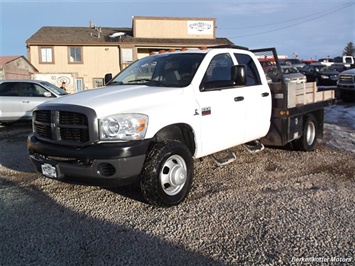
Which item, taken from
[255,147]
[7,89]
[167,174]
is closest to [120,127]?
[167,174]

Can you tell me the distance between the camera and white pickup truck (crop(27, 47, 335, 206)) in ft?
12.1

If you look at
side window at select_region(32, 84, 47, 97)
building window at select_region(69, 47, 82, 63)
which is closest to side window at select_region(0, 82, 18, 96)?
side window at select_region(32, 84, 47, 97)

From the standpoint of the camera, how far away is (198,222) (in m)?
3.71

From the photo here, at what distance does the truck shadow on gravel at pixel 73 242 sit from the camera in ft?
9.86

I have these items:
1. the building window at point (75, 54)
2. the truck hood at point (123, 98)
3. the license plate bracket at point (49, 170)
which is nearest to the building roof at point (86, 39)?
the building window at point (75, 54)

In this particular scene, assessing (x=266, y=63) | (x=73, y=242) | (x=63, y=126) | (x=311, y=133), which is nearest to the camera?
(x=73, y=242)

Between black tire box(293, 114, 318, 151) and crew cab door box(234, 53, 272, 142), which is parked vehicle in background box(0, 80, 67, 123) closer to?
crew cab door box(234, 53, 272, 142)

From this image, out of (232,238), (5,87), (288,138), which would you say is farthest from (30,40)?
(232,238)

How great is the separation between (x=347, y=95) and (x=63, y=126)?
17335 mm

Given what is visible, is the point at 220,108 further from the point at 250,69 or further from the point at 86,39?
the point at 86,39

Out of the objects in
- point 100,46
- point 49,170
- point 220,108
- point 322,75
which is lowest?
point 49,170

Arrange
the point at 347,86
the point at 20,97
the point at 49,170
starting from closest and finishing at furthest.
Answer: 1. the point at 49,170
2. the point at 20,97
3. the point at 347,86

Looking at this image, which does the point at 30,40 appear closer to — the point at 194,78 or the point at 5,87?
the point at 5,87

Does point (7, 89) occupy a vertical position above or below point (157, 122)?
above
